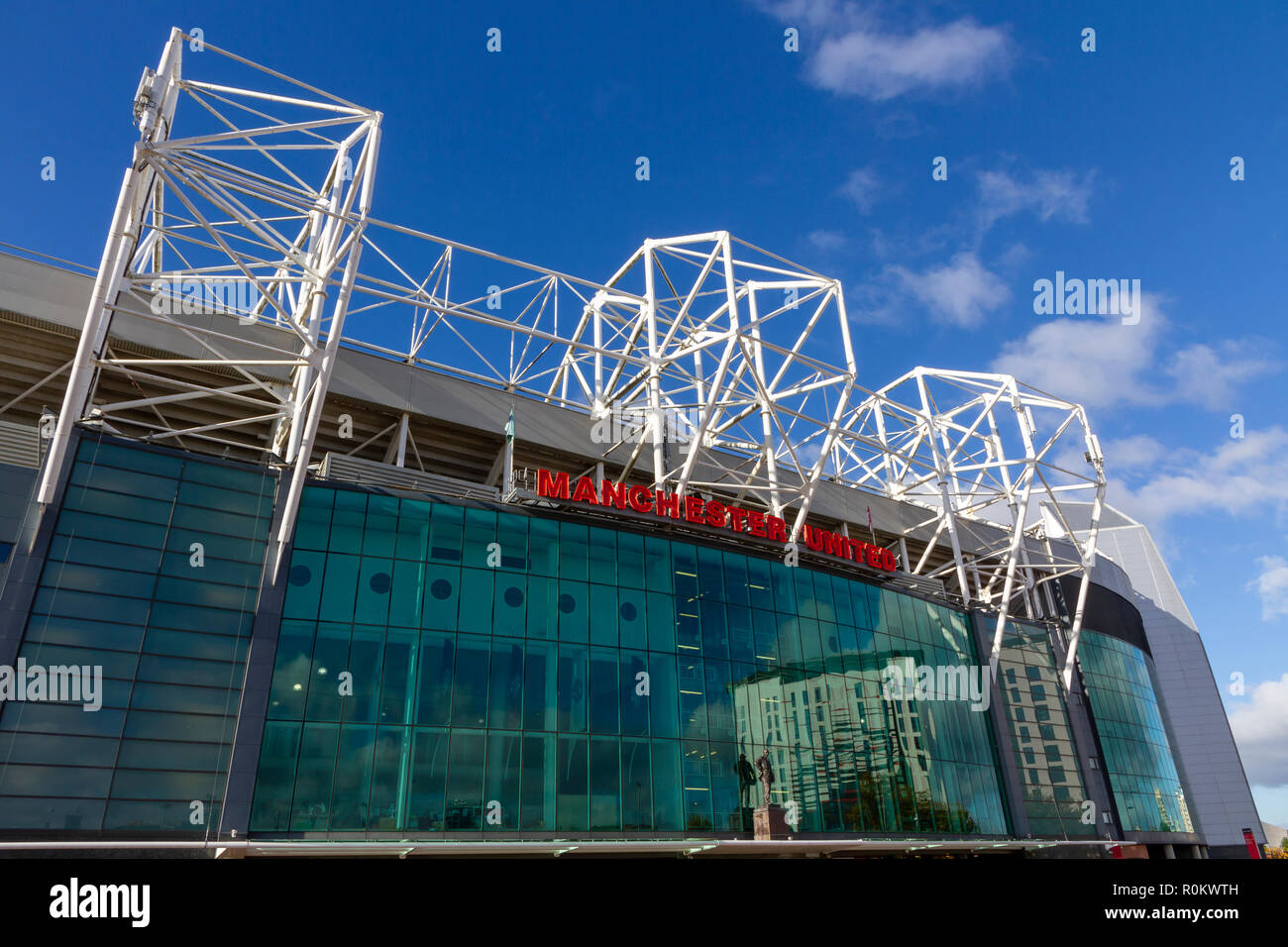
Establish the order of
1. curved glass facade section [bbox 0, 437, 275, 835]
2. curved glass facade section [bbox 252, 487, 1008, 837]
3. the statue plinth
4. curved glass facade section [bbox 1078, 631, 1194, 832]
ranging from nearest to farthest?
1. curved glass facade section [bbox 0, 437, 275, 835]
2. curved glass facade section [bbox 252, 487, 1008, 837]
3. the statue plinth
4. curved glass facade section [bbox 1078, 631, 1194, 832]

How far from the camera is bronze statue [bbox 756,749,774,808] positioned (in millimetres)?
33219

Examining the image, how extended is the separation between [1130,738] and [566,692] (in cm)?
4242

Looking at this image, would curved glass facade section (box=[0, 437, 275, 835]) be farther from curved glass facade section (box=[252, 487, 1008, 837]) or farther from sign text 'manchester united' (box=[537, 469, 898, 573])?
sign text 'manchester united' (box=[537, 469, 898, 573])

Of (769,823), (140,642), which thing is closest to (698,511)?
(769,823)

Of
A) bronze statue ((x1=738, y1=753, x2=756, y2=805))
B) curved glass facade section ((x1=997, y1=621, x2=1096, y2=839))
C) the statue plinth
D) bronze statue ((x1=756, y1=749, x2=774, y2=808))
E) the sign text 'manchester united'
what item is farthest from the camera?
curved glass facade section ((x1=997, y1=621, x2=1096, y2=839))

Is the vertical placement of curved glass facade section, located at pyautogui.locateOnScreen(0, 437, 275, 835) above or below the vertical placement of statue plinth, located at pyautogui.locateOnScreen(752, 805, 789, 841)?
above

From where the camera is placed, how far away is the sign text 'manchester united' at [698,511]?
3350 cm

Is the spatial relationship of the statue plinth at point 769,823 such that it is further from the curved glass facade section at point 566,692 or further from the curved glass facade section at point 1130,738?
the curved glass facade section at point 1130,738

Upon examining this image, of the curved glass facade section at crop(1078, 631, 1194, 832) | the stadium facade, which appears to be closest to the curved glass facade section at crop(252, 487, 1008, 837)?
the stadium facade

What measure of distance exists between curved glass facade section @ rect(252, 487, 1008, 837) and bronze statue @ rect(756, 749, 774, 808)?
424 millimetres

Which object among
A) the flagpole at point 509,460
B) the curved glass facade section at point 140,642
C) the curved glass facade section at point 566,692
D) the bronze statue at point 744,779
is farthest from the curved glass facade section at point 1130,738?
the curved glass facade section at point 140,642

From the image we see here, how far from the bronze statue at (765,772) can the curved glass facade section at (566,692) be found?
42 cm

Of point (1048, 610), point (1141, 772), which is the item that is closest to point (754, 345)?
point (1048, 610)

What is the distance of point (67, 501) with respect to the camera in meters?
25.5
